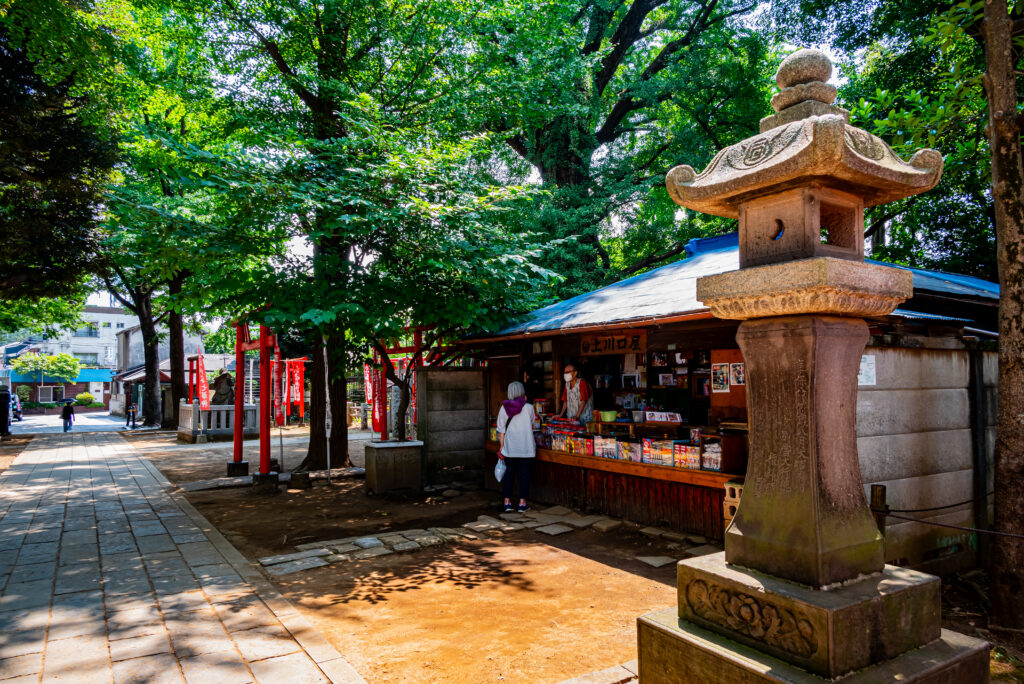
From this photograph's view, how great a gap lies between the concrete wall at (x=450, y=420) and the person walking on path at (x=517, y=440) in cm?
210

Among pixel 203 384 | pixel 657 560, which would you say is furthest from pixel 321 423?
pixel 657 560

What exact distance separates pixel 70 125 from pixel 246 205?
31.6 ft

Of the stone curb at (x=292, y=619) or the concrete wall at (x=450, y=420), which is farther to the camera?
the concrete wall at (x=450, y=420)

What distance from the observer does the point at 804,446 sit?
334 centimetres

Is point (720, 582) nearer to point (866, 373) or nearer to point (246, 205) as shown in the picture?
point (866, 373)

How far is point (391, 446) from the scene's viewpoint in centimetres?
1084

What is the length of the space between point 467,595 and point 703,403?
20.6 ft

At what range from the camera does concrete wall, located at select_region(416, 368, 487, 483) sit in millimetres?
11352

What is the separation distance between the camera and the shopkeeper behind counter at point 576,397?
10.4 m

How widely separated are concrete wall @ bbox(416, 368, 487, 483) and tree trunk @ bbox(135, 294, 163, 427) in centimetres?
1987

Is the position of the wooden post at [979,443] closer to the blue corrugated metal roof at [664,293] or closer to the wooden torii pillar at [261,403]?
the blue corrugated metal roof at [664,293]

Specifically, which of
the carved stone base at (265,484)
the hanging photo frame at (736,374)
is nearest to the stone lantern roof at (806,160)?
the hanging photo frame at (736,374)

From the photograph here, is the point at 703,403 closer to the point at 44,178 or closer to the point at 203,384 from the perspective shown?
the point at 203,384

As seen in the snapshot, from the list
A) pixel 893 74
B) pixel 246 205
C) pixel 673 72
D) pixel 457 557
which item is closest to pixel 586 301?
pixel 457 557
